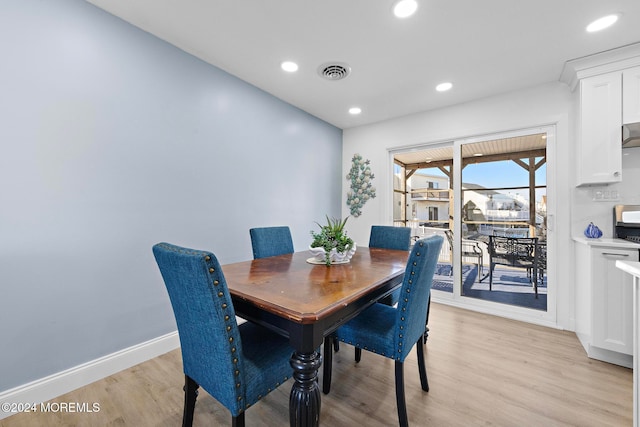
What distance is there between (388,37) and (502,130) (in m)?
1.85

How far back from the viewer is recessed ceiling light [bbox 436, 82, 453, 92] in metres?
2.82

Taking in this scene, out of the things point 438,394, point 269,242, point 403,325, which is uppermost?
point 269,242

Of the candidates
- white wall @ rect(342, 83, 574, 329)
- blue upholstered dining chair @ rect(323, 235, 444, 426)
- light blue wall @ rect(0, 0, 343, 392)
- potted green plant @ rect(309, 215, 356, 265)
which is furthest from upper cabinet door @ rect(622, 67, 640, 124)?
light blue wall @ rect(0, 0, 343, 392)

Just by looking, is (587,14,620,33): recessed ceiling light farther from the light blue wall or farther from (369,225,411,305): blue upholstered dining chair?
the light blue wall

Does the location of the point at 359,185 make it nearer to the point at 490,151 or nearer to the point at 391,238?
the point at 391,238

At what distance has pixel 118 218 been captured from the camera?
1924mm

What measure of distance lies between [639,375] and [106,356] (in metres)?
2.95

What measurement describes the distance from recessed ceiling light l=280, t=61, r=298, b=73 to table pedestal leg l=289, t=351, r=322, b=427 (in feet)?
8.06

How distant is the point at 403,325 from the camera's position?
1.42 m

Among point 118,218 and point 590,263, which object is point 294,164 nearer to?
point 118,218

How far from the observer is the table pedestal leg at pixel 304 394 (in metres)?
1.04

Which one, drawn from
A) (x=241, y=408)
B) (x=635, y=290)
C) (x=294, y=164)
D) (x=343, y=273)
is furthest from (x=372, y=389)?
(x=294, y=164)

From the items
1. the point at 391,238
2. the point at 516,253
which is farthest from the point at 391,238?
the point at 516,253

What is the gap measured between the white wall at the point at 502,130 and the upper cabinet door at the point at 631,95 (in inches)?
17.0
